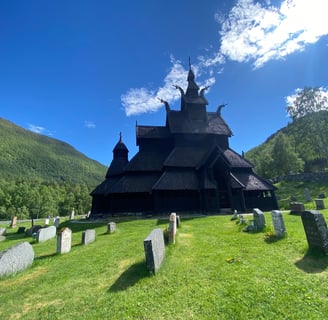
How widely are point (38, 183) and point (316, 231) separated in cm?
10550

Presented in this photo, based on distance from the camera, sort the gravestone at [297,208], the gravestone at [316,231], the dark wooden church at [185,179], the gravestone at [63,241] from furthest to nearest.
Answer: the dark wooden church at [185,179] → the gravestone at [297,208] → the gravestone at [63,241] → the gravestone at [316,231]

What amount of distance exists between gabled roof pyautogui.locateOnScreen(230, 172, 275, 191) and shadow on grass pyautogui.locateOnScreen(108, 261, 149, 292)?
15.5 metres

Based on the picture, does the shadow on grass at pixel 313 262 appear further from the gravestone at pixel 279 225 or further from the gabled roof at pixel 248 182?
the gabled roof at pixel 248 182

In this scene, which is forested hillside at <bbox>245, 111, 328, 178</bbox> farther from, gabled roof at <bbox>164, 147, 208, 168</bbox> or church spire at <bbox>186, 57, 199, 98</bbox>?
gabled roof at <bbox>164, 147, 208, 168</bbox>

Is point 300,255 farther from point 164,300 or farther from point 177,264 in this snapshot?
point 164,300

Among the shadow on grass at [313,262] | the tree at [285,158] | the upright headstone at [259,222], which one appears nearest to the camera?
the shadow on grass at [313,262]

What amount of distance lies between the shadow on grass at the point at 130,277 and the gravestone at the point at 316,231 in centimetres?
491

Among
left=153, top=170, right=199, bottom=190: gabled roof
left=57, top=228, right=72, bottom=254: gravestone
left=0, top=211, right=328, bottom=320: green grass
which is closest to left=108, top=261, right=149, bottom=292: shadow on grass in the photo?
left=0, top=211, right=328, bottom=320: green grass

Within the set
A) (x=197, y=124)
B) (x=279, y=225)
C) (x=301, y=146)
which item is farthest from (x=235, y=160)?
(x=301, y=146)

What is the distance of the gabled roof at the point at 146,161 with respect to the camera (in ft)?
74.2

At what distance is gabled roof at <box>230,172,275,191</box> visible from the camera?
19.7 meters

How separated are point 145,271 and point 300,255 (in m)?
4.48

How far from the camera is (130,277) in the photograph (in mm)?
5379

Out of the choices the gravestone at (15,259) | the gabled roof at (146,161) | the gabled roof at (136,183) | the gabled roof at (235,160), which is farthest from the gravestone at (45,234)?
the gabled roof at (235,160)
